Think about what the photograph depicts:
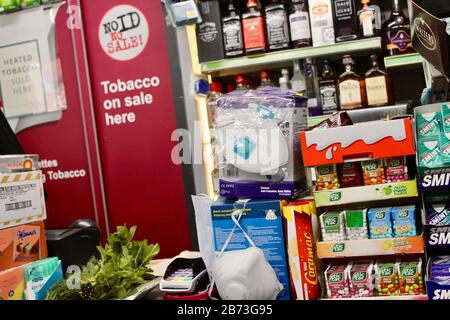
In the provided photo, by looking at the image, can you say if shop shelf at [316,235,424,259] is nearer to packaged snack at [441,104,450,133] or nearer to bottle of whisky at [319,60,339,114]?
packaged snack at [441,104,450,133]

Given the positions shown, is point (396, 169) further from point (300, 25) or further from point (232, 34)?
point (232, 34)

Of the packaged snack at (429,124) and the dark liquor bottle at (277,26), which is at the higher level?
the dark liquor bottle at (277,26)

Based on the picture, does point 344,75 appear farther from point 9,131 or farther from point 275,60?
point 9,131

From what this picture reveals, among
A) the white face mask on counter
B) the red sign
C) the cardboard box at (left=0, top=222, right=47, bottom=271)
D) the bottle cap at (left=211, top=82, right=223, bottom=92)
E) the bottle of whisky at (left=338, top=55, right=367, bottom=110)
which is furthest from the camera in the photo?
the red sign

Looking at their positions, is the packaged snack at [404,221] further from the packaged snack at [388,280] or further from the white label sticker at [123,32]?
the white label sticker at [123,32]

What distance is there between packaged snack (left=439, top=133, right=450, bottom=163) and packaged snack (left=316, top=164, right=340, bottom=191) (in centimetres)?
25

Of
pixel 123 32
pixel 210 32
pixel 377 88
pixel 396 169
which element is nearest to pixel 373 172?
pixel 396 169

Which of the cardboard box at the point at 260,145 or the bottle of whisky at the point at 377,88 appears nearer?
the cardboard box at the point at 260,145

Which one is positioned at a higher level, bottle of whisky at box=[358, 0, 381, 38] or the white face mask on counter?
bottle of whisky at box=[358, 0, 381, 38]

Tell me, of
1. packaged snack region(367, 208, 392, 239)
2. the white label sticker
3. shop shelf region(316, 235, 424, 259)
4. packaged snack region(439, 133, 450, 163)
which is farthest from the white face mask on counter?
the white label sticker

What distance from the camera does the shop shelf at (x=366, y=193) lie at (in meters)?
1.26

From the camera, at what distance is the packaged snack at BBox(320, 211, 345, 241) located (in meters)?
1.31

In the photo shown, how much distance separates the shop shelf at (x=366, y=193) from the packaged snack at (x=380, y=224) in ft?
0.12

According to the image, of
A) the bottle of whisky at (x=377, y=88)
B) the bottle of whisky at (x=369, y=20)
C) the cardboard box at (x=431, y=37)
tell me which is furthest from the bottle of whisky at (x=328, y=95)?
the cardboard box at (x=431, y=37)
